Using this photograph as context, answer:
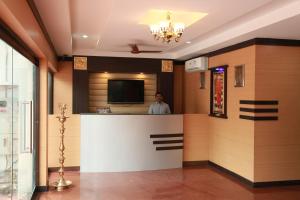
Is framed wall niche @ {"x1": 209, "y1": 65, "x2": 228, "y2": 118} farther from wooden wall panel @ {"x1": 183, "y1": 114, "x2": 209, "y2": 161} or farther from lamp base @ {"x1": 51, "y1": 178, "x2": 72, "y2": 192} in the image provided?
lamp base @ {"x1": 51, "y1": 178, "x2": 72, "y2": 192}

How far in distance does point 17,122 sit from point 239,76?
3744 millimetres

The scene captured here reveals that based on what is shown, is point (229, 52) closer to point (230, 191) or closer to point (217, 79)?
point (217, 79)

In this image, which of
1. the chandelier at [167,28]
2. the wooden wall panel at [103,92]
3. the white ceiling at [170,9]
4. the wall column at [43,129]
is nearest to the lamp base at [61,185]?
the wall column at [43,129]

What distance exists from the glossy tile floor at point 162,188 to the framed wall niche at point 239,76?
68.1 inches

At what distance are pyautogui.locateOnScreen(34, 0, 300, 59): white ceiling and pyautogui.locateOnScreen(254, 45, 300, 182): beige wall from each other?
40 centimetres

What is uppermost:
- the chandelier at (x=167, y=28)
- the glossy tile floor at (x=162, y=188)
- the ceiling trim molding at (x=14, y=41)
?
the chandelier at (x=167, y=28)

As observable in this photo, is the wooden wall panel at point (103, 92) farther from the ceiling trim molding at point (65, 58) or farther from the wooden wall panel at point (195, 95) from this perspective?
the wooden wall panel at point (195, 95)

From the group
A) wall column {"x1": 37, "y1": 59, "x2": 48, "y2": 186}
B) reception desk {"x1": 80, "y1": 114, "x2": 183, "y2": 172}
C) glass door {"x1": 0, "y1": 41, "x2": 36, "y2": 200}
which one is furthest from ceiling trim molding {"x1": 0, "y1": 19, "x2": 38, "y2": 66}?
reception desk {"x1": 80, "y1": 114, "x2": 183, "y2": 172}

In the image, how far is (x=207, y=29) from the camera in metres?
5.00

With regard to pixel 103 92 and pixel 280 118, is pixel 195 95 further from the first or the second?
pixel 280 118

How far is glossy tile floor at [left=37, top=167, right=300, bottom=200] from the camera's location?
4629 mm

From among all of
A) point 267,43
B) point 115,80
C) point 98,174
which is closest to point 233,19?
point 267,43

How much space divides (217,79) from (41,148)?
12.0 feet

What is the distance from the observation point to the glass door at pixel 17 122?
312 cm
